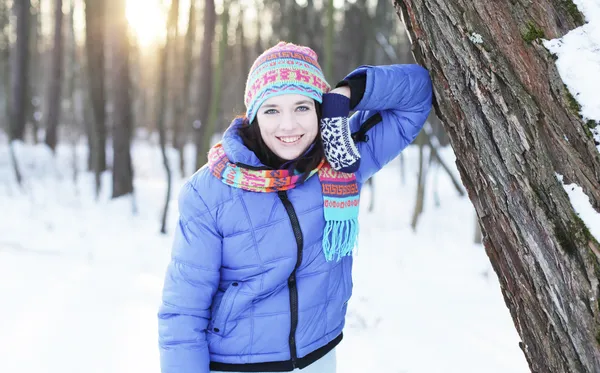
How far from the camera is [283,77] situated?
1.75m

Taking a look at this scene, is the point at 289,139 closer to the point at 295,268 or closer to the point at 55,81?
the point at 295,268

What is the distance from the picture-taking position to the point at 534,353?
4.90 feet

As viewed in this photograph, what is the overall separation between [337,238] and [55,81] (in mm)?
15087

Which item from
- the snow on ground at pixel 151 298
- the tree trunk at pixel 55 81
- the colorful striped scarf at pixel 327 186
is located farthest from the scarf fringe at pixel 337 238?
the tree trunk at pixel 55 81

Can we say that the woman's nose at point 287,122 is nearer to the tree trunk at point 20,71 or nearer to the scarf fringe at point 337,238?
the scarf fringe at point 337,238

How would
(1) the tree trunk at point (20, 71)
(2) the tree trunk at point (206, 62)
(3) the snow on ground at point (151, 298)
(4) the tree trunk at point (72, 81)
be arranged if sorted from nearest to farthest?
(3) the snow on ground at point (151, 298), (4) the tree trunk at point (72, 81), (2) the tree trunk at point (206, 62), (1) the tree trunk at point (20, 71)

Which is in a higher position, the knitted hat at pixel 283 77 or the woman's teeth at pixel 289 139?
the knitted hat at pixel 283 77

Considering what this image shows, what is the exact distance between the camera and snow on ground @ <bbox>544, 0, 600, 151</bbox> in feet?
4.21

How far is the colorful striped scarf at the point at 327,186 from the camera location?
1.72 metres

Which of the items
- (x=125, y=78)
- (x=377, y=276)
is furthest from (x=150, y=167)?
(x=377, y=276)

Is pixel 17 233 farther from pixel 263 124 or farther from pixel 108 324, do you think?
pixel 263 124

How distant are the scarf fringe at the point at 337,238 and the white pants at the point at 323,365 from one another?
42 cm

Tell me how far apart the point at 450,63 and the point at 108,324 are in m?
2.98

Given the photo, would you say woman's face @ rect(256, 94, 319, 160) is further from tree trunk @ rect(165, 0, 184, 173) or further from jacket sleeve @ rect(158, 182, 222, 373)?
tree trunk @ rect(165, 0, 184, 173)
